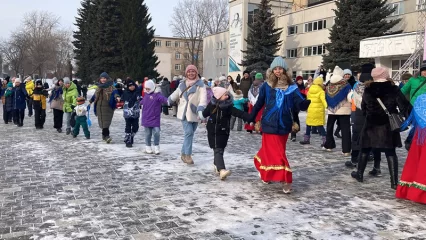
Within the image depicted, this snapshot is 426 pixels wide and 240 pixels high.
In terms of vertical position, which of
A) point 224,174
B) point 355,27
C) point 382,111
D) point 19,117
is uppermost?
point 355,27

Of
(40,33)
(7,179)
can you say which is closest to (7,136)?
(7,179)

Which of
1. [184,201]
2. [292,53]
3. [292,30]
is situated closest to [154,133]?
[184,201]

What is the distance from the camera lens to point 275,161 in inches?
225

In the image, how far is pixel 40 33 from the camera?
203 ft

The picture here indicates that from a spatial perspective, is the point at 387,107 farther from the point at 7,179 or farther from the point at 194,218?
the point at 7,179

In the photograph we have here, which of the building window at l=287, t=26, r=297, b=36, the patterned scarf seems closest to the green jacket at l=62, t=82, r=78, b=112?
the patterned scarf

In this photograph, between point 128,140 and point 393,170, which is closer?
point 393,170

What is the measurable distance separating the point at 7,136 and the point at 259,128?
8.77m

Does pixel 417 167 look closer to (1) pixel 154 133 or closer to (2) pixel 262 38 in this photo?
(1) pixel 154 133

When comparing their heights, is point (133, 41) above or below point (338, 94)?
above

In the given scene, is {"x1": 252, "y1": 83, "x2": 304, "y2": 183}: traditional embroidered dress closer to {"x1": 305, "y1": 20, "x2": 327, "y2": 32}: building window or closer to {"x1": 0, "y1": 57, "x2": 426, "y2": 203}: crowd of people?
{"x1": 0, "y1": 57, "x2": 426, "y2": 203}: crowd of people

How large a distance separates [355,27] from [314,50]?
11598mm

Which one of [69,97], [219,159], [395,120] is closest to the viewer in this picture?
[395,120]

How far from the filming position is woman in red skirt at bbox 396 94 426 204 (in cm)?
515
